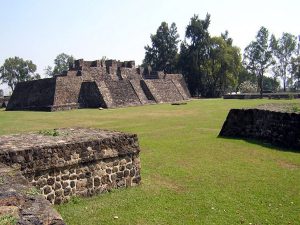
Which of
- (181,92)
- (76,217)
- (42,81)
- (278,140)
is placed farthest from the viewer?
(181,92)

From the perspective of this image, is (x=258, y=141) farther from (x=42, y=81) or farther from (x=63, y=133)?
(x=42, y=81)

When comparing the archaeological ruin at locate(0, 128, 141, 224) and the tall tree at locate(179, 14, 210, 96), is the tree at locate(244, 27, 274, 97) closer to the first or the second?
the tall tree at locate(179, 14, 210, 96)

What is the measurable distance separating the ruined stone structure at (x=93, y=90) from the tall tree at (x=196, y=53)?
961 centimetres

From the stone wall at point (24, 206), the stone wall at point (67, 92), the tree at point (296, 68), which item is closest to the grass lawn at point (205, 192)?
the stone wall at point (24, 206)

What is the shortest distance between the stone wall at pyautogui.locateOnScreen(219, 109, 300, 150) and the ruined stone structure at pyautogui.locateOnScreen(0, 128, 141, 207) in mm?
5788

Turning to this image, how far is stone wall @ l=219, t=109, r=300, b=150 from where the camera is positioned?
10789 mm

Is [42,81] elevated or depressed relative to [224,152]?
elevated

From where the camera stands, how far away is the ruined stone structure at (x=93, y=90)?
31875 millimetres

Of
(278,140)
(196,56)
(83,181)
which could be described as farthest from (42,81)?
(83,181)

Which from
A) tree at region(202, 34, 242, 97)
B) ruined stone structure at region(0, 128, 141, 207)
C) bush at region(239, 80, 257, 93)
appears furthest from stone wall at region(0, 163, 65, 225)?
bush at region(239, 80, 257, 93)

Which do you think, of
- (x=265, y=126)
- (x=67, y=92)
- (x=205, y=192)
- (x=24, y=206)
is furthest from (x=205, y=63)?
(x=24, y=206)

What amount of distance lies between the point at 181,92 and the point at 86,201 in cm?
3602

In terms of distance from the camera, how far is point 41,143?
631 cm

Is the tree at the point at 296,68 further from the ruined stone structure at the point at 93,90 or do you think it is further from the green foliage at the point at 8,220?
the green foliage at the point at 8,220
